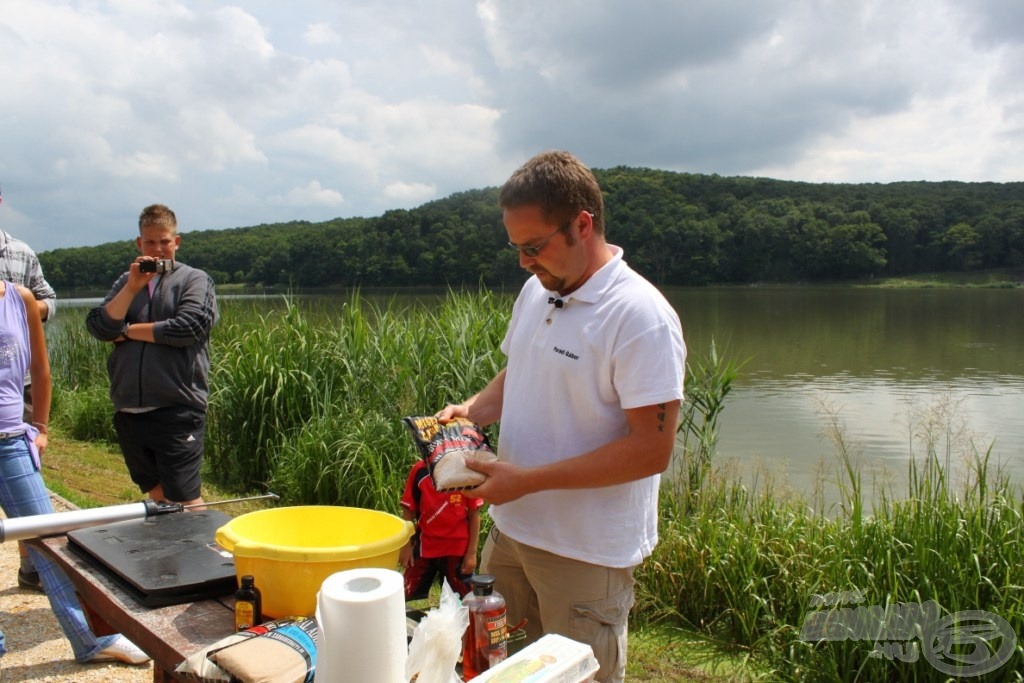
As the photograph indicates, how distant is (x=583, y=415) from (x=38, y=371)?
2.63 meters

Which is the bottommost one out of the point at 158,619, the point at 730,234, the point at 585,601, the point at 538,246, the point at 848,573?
the point at 848,573

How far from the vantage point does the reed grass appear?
3.52m

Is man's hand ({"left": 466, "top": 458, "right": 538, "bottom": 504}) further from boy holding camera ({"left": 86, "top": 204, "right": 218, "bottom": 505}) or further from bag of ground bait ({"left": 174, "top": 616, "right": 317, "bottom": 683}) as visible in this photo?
boy holding camera ({"left": 86, "top": 204, "right": 218, "bottom": 505})

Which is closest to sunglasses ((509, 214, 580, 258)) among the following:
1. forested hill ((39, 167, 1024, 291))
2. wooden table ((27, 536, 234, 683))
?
wooden table ((27, 536, 234, 683))

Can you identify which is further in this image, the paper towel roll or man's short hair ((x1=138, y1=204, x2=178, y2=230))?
man's short hair ((x1=138, y1=204, x2=178, y2=230))

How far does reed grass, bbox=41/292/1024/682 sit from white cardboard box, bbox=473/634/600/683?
2469 millimetres

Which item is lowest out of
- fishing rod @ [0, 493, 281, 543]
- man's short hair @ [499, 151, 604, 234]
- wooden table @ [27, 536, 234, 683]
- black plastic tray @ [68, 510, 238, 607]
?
wooden table @ [27, 536, 234, 683]

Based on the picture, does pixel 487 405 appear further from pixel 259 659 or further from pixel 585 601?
pixel 259 659

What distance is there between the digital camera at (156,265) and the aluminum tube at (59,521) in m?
1.95

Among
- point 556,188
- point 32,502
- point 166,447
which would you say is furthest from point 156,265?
point 556,188

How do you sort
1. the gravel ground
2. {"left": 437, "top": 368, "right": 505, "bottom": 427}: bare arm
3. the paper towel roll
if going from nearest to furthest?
the paper towel roll, {"left": 437, "top": 368, "right": 505, "bottom": 427}: bare arm, the gravel ground

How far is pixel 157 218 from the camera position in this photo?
13.5ft

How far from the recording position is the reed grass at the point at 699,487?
3.52 metres

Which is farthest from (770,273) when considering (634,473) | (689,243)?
(634,473)
